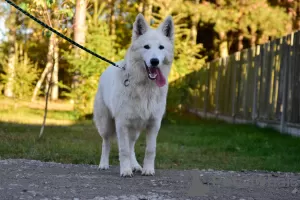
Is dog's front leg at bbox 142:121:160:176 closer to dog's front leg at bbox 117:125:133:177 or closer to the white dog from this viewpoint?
the white dog

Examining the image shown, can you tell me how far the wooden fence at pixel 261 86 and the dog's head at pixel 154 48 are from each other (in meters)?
5.56

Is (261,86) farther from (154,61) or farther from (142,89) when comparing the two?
(154,61)

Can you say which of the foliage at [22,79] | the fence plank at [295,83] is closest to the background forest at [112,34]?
the foliage at [22,79]

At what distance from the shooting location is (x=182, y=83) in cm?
1620

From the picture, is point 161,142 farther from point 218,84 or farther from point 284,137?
point 218,84

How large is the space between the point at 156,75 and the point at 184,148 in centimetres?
416

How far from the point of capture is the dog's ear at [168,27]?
5910mm

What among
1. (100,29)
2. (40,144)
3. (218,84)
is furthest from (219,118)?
(40,144)

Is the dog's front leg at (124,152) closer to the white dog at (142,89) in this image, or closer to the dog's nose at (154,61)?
the white dog at (142,89)

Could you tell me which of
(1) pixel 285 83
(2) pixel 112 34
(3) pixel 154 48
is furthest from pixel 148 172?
(2) pixel 112 34

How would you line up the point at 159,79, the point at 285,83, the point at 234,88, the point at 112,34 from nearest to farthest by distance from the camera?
the point at 159,79, the point at 285,83, the point at 234,88, the point at 112,34

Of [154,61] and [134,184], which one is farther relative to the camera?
[154,61]

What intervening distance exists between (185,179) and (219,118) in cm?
1290

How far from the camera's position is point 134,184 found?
514 cm
